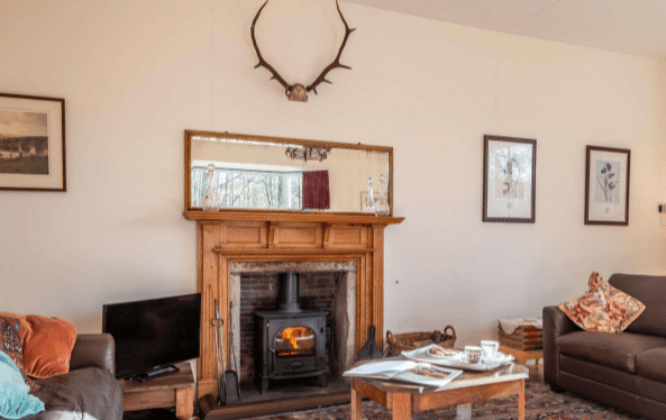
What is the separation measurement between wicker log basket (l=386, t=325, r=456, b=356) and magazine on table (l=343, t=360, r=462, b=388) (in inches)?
47.2

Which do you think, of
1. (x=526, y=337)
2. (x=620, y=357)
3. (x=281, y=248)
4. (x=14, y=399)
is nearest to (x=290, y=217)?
(x=281, y=248)

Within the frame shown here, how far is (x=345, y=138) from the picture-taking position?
377cm

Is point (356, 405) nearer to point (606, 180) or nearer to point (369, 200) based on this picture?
point (369, 200)

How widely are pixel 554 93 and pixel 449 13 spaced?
1.34m

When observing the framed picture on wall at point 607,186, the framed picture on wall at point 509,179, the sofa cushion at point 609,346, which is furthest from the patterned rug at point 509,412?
the framed picture on wall at point 607,186

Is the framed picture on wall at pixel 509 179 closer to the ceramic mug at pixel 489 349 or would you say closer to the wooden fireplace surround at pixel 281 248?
the wooden fireplace surround at pixel 281 248

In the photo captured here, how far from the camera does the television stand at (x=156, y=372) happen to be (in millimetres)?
2843

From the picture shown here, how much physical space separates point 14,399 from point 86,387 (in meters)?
0.46

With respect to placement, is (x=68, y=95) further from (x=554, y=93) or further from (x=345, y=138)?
(x=554, y=93)

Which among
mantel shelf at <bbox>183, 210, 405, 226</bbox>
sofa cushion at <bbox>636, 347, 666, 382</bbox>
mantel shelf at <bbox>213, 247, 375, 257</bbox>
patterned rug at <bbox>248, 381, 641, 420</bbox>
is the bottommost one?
patterned rug at <bbox>248, 381, 641, 420</bbox>

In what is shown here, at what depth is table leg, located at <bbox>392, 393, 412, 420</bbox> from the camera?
2.12 meters

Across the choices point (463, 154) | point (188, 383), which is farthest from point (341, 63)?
point (188, 383)

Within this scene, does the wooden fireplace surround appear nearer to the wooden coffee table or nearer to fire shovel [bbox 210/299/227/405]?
fire shovel [bbox 210/299/227/405]

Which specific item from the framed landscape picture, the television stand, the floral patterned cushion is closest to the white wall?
the framed landscape picture
